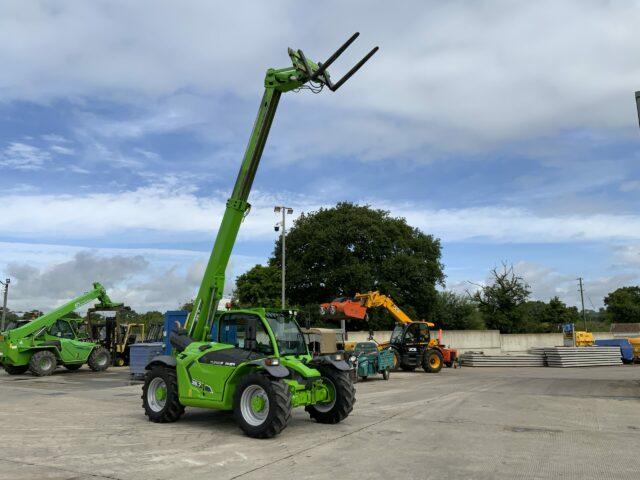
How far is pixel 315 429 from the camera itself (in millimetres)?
9227

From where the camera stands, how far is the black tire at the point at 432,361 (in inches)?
966

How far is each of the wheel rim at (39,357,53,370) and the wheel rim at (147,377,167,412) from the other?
1385 cm

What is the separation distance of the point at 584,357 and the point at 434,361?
10316 mm

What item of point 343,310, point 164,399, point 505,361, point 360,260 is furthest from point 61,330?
point 360,260

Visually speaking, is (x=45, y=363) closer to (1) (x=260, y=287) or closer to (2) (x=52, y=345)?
(2) (x=52, y=345)

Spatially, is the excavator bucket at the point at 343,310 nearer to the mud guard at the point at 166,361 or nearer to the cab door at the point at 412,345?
the cab door at the point at 412,345

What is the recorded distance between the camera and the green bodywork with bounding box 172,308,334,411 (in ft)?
29.3

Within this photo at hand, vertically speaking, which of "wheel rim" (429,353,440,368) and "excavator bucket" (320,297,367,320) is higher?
"excavator bucket" (320,297,367,320)

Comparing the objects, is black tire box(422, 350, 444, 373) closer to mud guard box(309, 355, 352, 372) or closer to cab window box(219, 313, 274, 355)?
mud guard box(309, 355, 352, 372)

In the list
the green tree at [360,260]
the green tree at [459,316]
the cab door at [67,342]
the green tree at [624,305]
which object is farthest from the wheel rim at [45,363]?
the green tree at [624,305]

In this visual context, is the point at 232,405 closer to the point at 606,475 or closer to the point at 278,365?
the point at 278,365

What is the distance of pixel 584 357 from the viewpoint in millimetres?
29422

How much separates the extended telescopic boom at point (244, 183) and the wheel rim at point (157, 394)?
3.51ft

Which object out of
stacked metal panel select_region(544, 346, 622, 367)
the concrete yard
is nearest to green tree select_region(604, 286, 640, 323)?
stacked metal panel select_region(544, 346, 622, 367)
